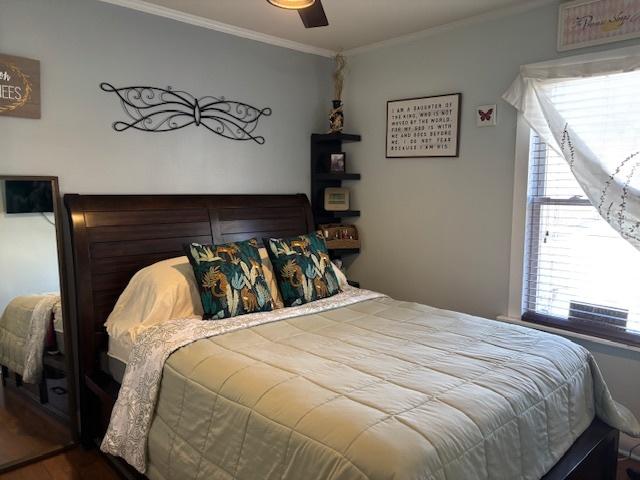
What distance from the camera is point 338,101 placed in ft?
12.0

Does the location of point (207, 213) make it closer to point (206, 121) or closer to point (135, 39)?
point (206, 121)

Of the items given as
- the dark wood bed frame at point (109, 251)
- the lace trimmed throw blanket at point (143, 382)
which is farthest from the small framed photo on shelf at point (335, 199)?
the lace trimmed throw blanket at point (143, 382)

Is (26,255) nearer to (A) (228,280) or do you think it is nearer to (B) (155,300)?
(B) (155,300)

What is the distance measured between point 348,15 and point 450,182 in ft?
4.09

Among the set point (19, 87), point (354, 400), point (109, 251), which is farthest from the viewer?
point (109, 251)

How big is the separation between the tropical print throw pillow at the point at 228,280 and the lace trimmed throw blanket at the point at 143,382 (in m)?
0.12

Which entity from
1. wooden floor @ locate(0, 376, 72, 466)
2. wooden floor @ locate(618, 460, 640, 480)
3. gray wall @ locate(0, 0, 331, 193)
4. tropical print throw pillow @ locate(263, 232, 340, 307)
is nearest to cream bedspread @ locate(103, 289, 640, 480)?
tropical print throw pillow @ locate(263, 232, 340, 307)

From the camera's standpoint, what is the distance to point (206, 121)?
3.15 meters

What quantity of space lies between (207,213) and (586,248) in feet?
7.36

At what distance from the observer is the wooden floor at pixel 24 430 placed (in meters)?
2.46

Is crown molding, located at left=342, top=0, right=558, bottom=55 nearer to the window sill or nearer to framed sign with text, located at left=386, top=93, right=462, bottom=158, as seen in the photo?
framed sign with text, located at left=386, top=93, right=462, bottom=158

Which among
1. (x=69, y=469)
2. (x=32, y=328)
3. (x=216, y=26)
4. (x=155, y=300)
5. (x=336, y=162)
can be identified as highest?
(x=216, y=26)

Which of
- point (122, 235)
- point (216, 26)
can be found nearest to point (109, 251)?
point (122, 235)

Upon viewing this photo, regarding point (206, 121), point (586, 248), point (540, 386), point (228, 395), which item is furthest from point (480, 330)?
point (206, 121)
